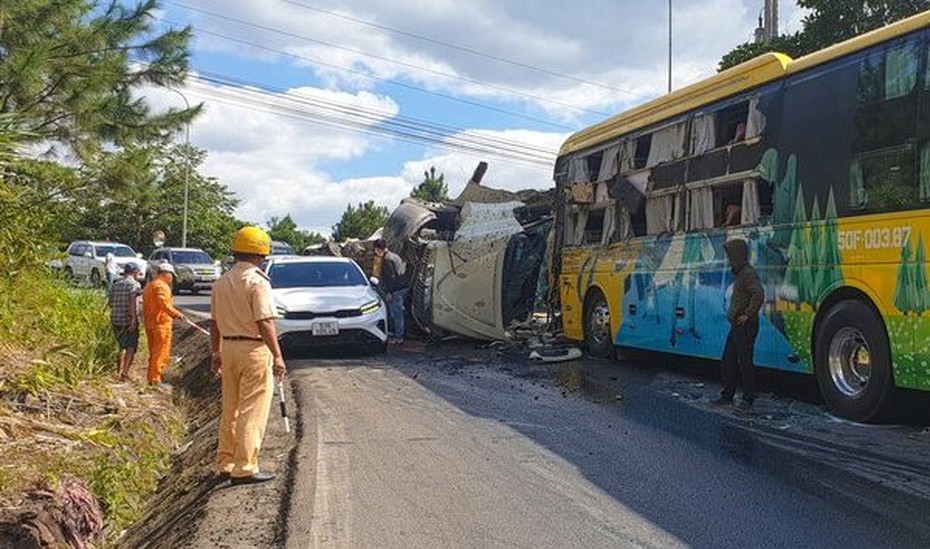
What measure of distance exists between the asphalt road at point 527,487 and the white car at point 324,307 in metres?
3.34

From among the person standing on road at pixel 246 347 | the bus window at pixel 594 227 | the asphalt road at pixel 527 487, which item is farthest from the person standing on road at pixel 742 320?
the person standing on road at pixel 246 347

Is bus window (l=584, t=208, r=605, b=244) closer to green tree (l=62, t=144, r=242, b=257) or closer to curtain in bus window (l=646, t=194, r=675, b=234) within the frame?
curtain in bus window (l=646, t=194, r=675, b=234)

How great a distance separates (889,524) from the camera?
16.7 feet

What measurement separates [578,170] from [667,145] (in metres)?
2.63

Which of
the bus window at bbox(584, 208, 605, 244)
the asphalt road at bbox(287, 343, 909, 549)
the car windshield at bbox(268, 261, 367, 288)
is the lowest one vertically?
the asphalt road at bbox(287, 343, 909, 549)

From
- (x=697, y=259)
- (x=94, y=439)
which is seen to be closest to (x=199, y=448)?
(x=94, y=439)

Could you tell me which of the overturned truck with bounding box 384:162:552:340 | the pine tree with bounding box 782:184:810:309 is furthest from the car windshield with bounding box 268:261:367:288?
the pine tree with bounding box 782:184:810:309

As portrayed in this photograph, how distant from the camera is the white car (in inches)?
489

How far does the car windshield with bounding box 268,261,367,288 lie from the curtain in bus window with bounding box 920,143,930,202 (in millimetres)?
8596

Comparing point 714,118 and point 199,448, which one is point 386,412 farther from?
point 714,118

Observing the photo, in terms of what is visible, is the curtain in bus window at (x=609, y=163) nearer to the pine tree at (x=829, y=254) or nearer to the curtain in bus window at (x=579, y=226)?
the curtain in bus window at (x=579, y=226)

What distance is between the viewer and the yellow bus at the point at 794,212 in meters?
7.39

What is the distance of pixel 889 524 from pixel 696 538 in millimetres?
1200

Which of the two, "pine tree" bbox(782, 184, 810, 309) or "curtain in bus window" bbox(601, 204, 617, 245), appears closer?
"pine tree" bbox(782, 184, 810, 309)
